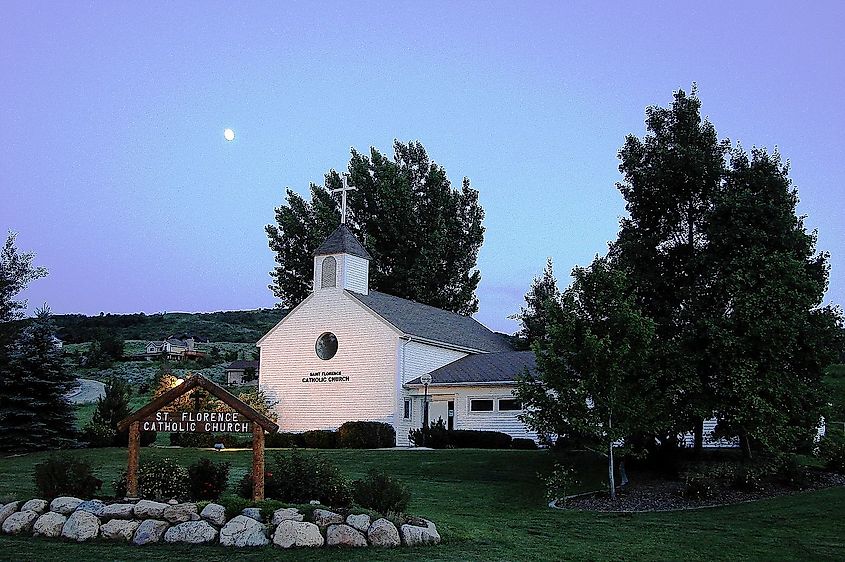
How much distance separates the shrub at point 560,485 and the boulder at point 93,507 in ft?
35.1

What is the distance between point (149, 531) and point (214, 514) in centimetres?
97

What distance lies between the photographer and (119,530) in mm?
13445

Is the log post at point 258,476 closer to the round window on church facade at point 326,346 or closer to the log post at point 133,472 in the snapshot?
the log post at point 133,472

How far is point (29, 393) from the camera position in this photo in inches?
1339

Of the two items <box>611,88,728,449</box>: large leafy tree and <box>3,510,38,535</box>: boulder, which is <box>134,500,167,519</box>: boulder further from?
<box>611,88,728,449</box>: large leafy tree

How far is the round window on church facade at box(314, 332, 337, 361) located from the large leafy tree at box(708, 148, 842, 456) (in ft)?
64.9

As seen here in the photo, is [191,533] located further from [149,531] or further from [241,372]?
[241,372]

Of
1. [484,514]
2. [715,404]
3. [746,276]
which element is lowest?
[484,514]

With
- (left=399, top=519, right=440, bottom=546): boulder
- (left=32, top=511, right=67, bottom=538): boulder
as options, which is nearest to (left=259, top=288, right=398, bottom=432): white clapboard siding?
(left=399, top=519, right=440, bottom=546): boulder

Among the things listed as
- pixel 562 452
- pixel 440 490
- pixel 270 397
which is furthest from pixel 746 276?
pixel 270 397

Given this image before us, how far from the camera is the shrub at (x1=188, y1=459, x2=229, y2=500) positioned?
16050 mm

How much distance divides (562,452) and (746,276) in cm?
765

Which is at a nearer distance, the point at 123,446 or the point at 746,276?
the point at 746,276

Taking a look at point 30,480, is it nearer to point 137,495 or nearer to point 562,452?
point 137,495
